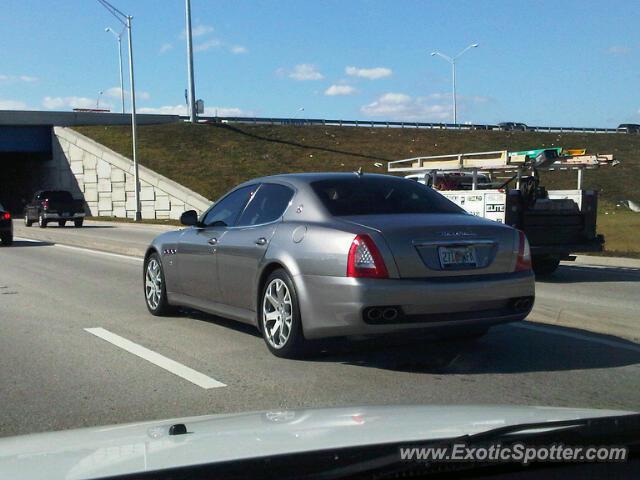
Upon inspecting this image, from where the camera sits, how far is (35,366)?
6977 millimetres

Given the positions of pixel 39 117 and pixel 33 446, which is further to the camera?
pixel 39 117

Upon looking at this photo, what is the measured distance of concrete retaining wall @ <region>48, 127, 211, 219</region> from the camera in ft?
157

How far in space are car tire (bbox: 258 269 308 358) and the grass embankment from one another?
1416 inches

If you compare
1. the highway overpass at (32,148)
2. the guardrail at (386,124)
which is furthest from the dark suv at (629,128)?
the highway overpass at (32,148)

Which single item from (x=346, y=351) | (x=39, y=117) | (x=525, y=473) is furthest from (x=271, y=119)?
(x=525, y=473)

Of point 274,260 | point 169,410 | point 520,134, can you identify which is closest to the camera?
point 169,410

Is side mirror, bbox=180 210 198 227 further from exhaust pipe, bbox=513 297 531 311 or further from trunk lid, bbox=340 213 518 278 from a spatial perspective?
exhaust pipe, bbox=513 297 531 311

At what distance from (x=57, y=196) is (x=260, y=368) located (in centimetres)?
3402

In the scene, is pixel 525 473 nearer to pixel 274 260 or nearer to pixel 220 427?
pixel 220 427

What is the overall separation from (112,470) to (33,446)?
2.45ft

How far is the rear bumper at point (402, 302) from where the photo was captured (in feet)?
20.0

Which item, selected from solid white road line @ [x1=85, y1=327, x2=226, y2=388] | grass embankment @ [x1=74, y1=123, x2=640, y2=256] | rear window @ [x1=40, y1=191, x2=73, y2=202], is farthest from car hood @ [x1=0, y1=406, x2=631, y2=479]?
grass embankment @ [x1=74, y1=123, x2=640, y2=256]

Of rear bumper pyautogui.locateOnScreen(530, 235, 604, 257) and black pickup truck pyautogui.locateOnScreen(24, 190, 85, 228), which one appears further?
black pickup truck pyautogui.locateOnScreen(24, 190, 85, 228)

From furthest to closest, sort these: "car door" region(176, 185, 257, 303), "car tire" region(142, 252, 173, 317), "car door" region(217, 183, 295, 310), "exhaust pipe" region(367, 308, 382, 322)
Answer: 1. "car tire" region(142, 252, 173, 317)
2. "car door" region(176, 185, 257, 303)
3. "car door" region(217, 183, 295, 310)
4. "exhaust pipe" region(367, 308, 382, 322)
